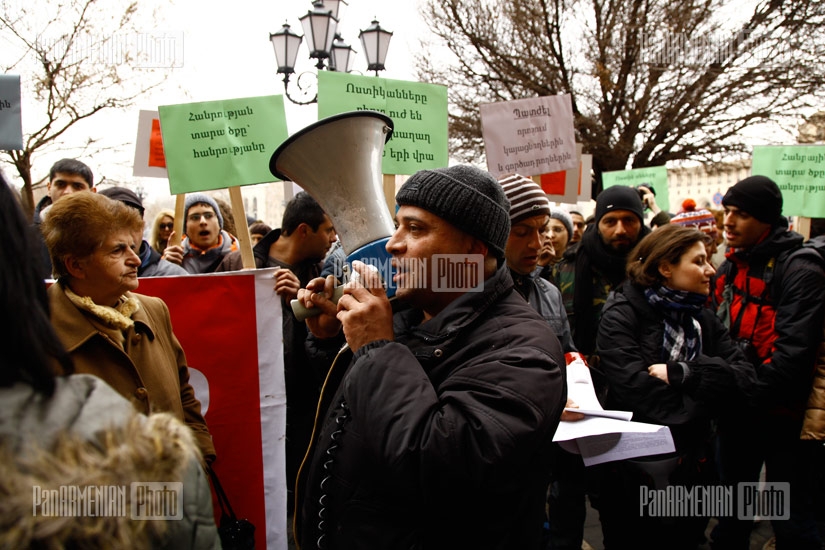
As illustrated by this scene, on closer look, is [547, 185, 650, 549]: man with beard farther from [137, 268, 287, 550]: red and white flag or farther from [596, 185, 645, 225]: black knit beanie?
[137, 268, 287, 550]: red and white flag

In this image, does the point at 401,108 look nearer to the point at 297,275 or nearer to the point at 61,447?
the point at 297,275

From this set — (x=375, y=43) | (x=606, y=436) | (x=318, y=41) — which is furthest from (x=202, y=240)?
(x=375, y=43)

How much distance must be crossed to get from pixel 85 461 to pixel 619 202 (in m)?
3.65

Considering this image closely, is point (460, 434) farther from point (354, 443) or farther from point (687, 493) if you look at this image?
point (687, 493)

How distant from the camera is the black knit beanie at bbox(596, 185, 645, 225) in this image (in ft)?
12.9

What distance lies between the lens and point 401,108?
131 inches

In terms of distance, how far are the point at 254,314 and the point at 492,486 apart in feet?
6.06

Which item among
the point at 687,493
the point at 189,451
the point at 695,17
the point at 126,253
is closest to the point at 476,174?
the point at 189,451

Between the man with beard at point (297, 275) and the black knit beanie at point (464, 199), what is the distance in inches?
58.8

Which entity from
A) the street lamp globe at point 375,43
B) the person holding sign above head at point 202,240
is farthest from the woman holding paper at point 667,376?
the street lamp globe at point 375,43

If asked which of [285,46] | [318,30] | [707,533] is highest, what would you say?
[318,30]

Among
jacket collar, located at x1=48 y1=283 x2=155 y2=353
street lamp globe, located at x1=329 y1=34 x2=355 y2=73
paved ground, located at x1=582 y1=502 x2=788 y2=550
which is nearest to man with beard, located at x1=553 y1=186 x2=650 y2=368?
paved ground, located at x1=582 y1=502 x2=788 y2=550

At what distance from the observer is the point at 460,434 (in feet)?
4.25

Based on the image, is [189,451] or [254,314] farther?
[254,314]
